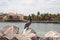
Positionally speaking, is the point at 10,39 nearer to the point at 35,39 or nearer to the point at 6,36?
the point at 6,36

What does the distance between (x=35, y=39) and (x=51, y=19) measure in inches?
2482

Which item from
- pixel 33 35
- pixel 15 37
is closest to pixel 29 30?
pixel 33 35

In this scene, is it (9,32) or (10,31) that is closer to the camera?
(9,32)

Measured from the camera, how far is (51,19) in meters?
73.2

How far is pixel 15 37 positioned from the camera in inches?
382

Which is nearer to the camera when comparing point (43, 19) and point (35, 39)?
point (35, 39)

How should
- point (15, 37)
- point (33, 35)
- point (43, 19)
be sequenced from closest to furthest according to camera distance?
point (15, 37) < point (33, 35) < point (43, 19)

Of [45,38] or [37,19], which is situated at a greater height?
[45,38]

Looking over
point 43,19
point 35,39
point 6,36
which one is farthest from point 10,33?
point 43,19

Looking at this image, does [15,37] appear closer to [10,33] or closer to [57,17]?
[10,33]

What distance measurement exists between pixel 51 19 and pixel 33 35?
63152mm

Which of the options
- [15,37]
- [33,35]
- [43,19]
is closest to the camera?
[15,37]

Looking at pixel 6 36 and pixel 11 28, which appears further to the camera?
pixel 11 28

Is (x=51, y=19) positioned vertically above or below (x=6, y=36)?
below
